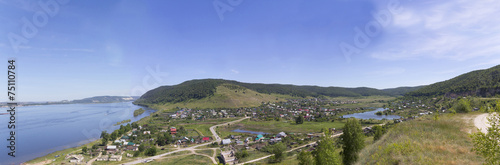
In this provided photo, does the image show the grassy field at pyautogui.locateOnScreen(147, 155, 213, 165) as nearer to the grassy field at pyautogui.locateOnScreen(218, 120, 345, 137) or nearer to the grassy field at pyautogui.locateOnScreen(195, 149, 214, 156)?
the grassy field at pyautogui.locateOnScreen(195, 149, 214, 156)

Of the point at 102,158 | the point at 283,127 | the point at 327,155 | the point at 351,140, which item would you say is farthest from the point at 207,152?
the point at 327,155

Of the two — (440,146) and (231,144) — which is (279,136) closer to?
(231,144)

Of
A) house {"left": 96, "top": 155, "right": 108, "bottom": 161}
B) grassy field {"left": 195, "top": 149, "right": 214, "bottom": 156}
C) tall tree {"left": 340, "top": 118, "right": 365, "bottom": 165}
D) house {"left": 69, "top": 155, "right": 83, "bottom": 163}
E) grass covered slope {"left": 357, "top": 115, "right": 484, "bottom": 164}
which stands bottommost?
grassy field {"left": 195, "top": 149, "right": 214, "bottom": 156}

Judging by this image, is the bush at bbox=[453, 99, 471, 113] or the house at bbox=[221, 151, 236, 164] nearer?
the bush at bbox=[453, 99, 471, 113]

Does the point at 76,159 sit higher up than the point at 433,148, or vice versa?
the point at 433,148

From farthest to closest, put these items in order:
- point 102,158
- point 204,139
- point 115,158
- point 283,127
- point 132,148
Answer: point 283,127 < point 204,139 < point 132,148 < point 115,158 < point 102,158

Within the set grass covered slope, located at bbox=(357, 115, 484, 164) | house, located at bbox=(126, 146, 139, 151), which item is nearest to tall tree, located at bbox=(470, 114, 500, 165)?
grass covered slope, located at bbox=(357, 115, 484, 164)

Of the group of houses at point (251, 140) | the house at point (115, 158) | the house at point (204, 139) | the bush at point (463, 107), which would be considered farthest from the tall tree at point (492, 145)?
the house at point (204, 139)

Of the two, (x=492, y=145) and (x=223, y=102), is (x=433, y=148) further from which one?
(x=223, y=102)

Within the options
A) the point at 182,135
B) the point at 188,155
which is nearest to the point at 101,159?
the point at 188,155
